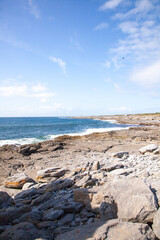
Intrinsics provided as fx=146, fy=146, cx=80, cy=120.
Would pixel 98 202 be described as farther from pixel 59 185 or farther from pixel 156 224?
pixel 59 185

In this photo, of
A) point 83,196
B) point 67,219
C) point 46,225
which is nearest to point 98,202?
point 83,196

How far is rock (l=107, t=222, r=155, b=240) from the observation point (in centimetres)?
314

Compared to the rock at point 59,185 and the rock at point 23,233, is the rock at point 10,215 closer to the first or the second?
the rock at point 23,233

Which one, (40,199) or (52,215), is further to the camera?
(40,199)

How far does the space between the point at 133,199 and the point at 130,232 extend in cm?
105

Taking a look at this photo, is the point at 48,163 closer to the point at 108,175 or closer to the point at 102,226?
the point at 108,175

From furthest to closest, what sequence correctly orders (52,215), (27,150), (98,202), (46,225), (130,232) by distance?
(27,150)
(98,202)
(52,215)
(46,225)
(130,232)

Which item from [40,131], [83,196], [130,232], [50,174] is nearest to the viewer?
[130,232]

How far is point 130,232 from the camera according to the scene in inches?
127

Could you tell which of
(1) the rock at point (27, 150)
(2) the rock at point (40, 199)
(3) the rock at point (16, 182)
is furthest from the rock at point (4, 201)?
(1) the rock at point (27, 150)

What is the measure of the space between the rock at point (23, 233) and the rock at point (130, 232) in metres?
1.68

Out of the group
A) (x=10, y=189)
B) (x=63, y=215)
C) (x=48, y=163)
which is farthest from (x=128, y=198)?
(x=48, y=163)

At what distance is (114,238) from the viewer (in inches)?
125

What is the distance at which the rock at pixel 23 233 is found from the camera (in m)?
3.42
